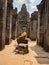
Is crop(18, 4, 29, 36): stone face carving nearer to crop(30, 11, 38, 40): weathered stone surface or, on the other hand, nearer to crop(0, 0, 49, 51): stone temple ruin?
crop(0, 0, 49, 51): stone temple ruin

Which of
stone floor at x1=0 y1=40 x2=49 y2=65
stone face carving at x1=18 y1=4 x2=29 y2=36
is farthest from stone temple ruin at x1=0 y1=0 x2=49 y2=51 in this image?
stone floor at x1=0 y1=40 x2=49 y2=65

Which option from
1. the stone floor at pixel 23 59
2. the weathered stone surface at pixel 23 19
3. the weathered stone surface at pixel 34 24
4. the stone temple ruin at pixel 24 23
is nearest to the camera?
the stone floor at pixel 23 59

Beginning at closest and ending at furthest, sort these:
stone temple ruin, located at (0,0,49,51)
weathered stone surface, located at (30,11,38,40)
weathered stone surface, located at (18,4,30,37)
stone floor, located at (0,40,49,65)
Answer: stone floor, located at (0,40,49,65) < stone temple ruin, located at (0,0,49,51) < weathered stone surface, located at (30,11,38,40) < weathered stone surface, located at (18,4,30,37)

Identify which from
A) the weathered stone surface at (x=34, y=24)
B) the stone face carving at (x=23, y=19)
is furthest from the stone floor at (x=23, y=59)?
the stone face carving at (x=23, y=19)

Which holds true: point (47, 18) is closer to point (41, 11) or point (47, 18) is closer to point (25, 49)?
point (25, 49)

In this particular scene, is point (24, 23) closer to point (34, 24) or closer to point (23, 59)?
point (34, 24)

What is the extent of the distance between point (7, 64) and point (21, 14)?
29.8m

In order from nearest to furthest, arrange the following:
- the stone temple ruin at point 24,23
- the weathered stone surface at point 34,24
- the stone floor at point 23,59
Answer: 1. the stone floor at point 23,59
2. the stone temple ruin at point 24,23
3. the weathered stone surface at point 34,24

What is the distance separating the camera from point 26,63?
25.4 feet

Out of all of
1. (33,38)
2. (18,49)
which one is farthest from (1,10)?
→ (33,38)

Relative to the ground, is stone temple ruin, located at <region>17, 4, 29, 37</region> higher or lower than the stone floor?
higher

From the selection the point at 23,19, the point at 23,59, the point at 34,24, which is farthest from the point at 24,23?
the point at 23,59

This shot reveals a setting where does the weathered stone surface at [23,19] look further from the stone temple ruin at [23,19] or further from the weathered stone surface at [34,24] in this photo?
the weathered stone surface at [34,24]

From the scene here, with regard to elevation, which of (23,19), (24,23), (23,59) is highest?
(23,19)
